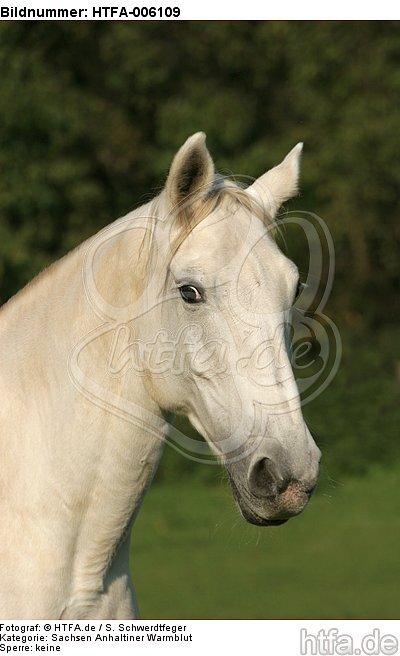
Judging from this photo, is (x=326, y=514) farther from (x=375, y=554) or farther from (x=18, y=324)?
(x=18, y=324)

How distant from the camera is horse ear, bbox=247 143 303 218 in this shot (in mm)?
3607

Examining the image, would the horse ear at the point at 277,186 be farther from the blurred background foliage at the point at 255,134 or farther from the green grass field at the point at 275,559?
the blurred background foliage at the point at 255,134

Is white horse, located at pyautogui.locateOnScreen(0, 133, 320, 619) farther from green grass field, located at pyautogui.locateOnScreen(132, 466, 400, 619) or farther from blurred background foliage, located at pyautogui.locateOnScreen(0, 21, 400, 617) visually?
blurred background foliage, located at pyautogui.locateOnScreen(0, 21, 400, 617)

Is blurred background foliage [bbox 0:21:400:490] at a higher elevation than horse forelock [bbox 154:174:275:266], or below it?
higher

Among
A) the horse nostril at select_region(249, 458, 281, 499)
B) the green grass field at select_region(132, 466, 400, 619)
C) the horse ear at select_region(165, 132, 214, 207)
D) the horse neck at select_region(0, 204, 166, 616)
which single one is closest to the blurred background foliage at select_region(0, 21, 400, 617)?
the green grass field at select_region(132, 466, 400, 619)

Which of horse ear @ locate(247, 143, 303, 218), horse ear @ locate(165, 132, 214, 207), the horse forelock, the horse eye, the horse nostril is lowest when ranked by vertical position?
the horse nostril

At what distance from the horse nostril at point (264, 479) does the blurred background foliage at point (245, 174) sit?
22.4 feet

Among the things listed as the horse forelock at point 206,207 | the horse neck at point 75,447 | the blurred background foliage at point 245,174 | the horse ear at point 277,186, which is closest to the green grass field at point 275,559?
the blurred background foliage at point 245,174

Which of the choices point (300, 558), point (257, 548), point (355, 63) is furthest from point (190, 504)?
point (355, 63)

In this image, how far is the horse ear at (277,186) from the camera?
11.8 ft

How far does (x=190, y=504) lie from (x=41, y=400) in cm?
973

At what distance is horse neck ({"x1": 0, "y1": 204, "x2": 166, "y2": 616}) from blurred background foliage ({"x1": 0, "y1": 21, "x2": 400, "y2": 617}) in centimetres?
652

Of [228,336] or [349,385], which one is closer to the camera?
[228,336]

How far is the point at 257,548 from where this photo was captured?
12023mm
